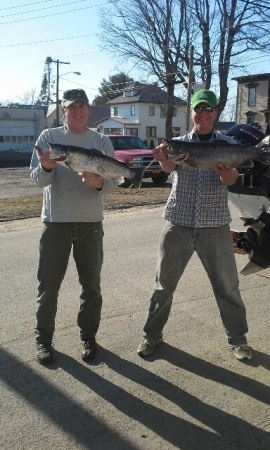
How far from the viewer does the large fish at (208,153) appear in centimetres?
314

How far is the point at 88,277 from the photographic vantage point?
3602mm

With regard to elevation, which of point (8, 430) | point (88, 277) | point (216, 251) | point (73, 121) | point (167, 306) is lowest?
point (8, 430)

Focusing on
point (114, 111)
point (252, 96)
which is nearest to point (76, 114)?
point (252, 96)

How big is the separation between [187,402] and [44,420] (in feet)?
3.02

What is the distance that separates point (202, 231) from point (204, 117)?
0.82 metres

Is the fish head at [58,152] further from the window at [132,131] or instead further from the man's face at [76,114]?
the window at [132,131]

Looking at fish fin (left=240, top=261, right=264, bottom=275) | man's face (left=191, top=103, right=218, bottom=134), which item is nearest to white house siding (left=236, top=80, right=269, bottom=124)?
fish fin (left=240, top=261, right=264, bottom=275)

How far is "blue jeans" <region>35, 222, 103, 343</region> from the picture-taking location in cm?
349

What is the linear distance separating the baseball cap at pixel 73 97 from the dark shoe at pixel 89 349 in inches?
71.3

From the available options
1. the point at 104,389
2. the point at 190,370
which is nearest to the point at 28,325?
the point at 104,389

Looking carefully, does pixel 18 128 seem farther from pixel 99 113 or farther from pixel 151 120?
pixel 99 113

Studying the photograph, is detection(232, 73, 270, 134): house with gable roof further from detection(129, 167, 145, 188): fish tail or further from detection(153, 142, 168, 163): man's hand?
detection(153, 142, 168, 163): man's hand

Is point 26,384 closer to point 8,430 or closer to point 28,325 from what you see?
point 8,430

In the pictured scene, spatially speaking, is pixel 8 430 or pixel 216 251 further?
pixel 216 251
